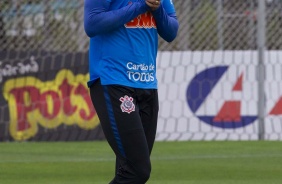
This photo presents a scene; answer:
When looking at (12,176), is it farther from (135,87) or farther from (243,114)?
(243,114)

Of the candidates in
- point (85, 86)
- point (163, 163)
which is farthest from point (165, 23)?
point (85, 86)

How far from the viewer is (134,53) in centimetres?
618

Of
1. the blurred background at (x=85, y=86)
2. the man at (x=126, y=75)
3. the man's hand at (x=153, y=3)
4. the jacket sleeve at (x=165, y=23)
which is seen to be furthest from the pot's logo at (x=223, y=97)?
the man's hand at (x=153, y=3)

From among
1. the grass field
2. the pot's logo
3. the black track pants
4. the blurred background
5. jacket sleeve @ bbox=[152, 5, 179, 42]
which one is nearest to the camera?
the black track pants

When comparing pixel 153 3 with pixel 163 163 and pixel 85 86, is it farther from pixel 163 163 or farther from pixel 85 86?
pixel 85 86

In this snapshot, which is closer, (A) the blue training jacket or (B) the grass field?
(A) the blue training jacket

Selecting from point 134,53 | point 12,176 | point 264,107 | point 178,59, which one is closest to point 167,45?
point 178,59

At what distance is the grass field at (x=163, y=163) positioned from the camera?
9109 mm

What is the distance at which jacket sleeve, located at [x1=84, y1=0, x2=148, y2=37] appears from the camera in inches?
239

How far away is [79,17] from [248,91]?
2.51 m

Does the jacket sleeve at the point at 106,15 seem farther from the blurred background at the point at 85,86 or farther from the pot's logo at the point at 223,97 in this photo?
the pot's logo at the point at 223,97

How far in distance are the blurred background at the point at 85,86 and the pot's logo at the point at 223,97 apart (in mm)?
13

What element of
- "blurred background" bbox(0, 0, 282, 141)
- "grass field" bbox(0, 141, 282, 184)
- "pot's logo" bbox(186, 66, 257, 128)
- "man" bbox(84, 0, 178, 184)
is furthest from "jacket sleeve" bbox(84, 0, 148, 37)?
"pot's logo" bbox(186, 66, 257, 128)

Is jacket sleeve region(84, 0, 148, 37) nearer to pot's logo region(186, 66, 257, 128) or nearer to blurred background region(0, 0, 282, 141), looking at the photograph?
blurred background region(0, 0, 282, 141)
